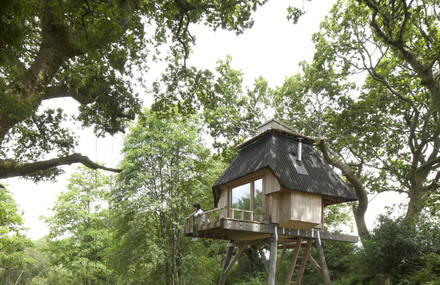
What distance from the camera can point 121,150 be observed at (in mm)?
22578

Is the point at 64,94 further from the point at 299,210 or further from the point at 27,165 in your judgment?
the point at 299,210

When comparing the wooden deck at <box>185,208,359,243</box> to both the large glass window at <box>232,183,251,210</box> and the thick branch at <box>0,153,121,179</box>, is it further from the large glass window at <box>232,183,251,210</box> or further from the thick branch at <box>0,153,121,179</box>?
the thick branch at <box>0,153,121,179</box>

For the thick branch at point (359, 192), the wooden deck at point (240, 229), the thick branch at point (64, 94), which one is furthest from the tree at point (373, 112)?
the thick branch at point (64, 94)

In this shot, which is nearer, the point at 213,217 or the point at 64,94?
the point at 64,94

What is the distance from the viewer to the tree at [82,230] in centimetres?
2494

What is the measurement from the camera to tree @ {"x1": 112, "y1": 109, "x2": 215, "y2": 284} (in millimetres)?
20391

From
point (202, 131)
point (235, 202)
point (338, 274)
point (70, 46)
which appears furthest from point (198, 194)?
point (70, 46)

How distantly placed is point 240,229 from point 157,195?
37.6ft

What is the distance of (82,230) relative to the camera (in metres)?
26.2

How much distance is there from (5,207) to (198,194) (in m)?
13.2

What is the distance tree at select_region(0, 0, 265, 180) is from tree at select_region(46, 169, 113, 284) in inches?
615

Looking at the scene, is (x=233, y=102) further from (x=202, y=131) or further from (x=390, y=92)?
(x=390, y=92)

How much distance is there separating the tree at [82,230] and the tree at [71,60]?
1561 centimetres

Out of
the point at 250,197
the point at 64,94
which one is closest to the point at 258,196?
the point at 250,197
